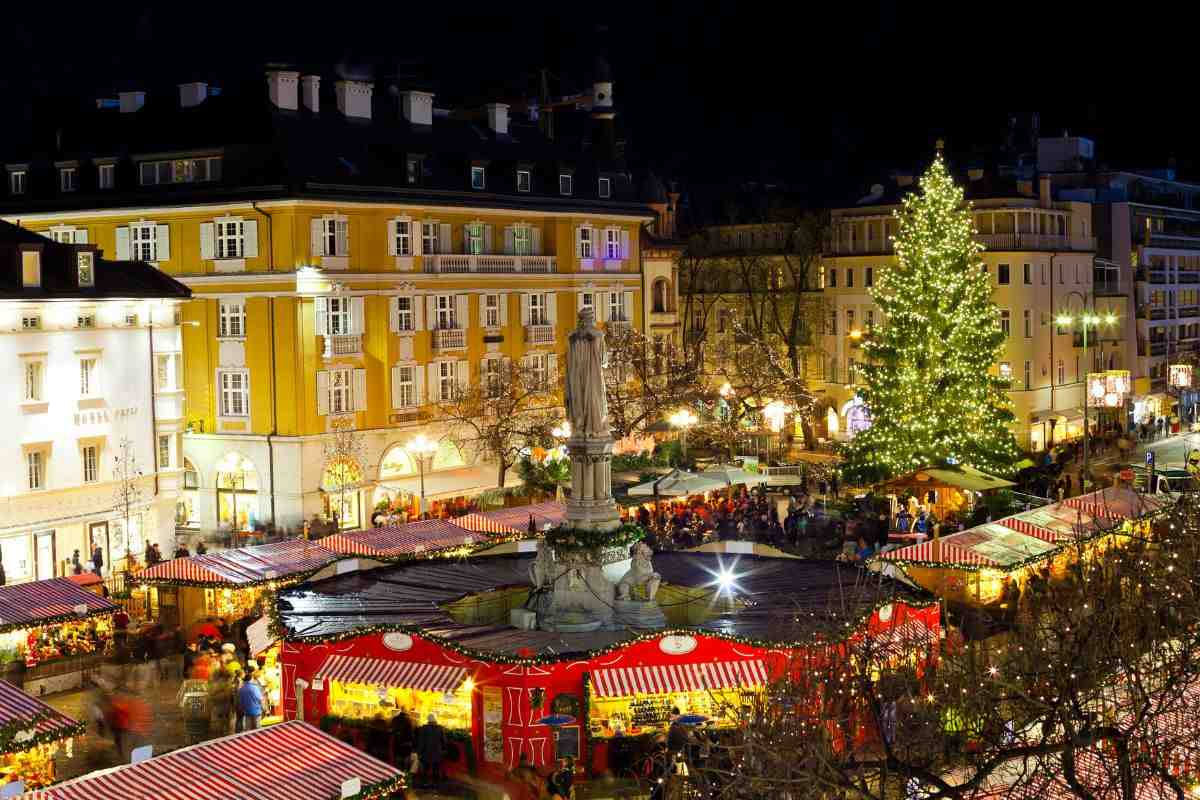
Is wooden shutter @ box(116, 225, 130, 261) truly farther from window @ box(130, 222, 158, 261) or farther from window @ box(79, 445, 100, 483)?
window @ box(79, 445, 100, 483)

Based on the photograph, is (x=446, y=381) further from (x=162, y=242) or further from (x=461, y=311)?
(x=162, y=242)

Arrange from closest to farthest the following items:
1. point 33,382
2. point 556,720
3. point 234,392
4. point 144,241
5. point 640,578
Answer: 1. point 556,720
2. point 640,578
3. point 33,382
4. point 234,392
5. point 144,241

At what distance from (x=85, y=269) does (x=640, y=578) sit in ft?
75.3

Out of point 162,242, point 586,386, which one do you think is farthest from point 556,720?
point 162,242

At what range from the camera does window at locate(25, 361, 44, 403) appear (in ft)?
149

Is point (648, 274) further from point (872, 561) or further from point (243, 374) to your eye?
point (872, 561)

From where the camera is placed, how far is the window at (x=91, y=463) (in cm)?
4688

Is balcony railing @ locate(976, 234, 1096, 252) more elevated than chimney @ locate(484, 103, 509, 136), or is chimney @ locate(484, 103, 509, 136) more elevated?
chimney @ locate(484, 103, 509, 136)

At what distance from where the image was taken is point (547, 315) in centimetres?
6681

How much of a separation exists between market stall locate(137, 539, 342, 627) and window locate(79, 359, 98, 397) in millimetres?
10668

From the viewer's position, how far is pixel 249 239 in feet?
185

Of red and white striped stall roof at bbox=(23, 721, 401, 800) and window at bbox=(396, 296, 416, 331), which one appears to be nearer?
red and white striped stall roof at bbox=(23, 721, 401, 800)

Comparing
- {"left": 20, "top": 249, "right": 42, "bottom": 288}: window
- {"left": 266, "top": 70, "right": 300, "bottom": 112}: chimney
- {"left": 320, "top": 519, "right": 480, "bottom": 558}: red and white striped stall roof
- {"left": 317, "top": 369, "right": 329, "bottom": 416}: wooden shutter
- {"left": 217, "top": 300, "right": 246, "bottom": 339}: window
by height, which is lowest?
{"left": 320, "top": 519, "right": 480, "bottom": 558}: red and white striped stall roof

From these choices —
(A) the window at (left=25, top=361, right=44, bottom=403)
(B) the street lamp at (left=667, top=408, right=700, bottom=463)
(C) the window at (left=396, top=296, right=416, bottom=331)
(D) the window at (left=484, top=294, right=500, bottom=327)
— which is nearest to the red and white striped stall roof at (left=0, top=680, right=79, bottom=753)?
(A) the window at (left=25, top=361, right=44, bottom=403)
